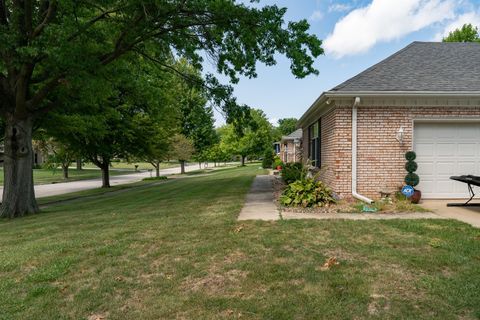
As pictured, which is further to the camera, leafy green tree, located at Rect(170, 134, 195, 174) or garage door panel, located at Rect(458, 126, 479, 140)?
leafy green tree, located at Rect(170, 134, 195, 174)

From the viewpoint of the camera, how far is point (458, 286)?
3.54 meters

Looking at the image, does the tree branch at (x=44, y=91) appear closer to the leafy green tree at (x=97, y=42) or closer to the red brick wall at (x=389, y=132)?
the leafy green tree at (x=97, y=42)

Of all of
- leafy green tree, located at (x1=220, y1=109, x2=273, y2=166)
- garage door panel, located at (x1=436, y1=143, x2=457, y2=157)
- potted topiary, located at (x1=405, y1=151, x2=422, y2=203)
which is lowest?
potted topiary, located at (x1=405, y1=151, x2=422, y2=203)

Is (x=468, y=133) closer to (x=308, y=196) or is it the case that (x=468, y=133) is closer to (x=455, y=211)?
(x=455, y=211)

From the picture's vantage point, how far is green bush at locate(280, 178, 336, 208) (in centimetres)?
822

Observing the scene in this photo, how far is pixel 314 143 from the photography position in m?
13.5

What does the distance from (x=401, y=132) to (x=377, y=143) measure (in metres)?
0.68

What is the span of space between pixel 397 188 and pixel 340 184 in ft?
5.19

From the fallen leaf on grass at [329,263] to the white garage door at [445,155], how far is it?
638cm

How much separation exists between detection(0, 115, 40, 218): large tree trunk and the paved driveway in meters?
11.7

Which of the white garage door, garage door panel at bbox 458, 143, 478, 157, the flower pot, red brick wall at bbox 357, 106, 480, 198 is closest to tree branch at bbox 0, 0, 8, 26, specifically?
red brick wall at bbox 357, 106, 480, 198

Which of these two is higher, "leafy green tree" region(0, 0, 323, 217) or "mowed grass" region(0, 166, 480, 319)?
"leafy green tree" region(0, 0, 323, 217)

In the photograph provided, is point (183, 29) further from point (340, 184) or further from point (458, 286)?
point (458, 286)

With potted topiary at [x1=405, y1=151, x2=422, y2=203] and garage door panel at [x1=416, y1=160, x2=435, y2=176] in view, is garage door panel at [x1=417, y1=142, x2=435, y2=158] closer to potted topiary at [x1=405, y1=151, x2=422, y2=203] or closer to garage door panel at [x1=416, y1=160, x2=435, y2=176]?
garage door panel at [x1=416, y1=160, x2=435, y2=176]
